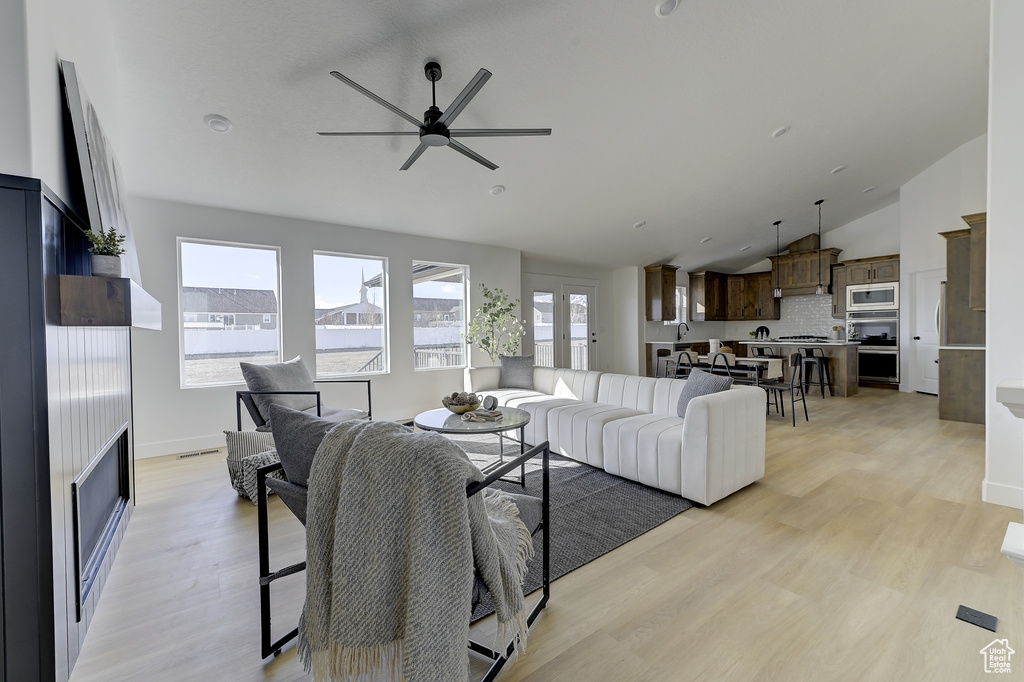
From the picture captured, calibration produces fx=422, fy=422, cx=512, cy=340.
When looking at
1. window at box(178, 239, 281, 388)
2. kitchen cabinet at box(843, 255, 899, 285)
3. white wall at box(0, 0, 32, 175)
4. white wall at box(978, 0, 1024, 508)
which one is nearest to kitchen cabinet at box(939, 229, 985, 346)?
kitchen cabinet at box(843, 255, 899, 285)

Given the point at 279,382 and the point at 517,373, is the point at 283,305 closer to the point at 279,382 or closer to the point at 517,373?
the point at 279,382

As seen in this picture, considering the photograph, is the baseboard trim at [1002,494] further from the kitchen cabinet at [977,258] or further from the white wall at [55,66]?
the white wall at [55,66]

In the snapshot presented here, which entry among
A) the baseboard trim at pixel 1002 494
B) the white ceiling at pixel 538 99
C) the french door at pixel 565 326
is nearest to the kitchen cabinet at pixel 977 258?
the white ceiling at pixel 538 99

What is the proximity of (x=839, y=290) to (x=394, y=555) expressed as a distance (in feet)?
32.5

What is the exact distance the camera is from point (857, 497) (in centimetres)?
286

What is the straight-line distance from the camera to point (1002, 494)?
2.72 meters

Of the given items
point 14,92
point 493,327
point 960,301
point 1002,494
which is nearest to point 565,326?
point 493,327

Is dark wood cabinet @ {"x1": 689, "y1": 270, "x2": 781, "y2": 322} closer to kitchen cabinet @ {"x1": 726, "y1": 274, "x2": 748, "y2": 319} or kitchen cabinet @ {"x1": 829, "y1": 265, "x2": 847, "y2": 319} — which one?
kitchen cabinet @ {"x1": 726, "y1": 274, "x2": 748, "y2": 319}

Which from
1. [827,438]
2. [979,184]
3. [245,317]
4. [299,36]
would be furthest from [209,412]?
[979,184]

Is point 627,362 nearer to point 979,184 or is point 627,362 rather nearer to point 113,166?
point 979,184

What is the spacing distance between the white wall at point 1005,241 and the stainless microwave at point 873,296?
19.0 ft

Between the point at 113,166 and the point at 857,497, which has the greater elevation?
the point at 113,166

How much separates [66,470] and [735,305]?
36.8 ft

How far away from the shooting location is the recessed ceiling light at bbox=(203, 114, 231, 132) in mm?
3088
